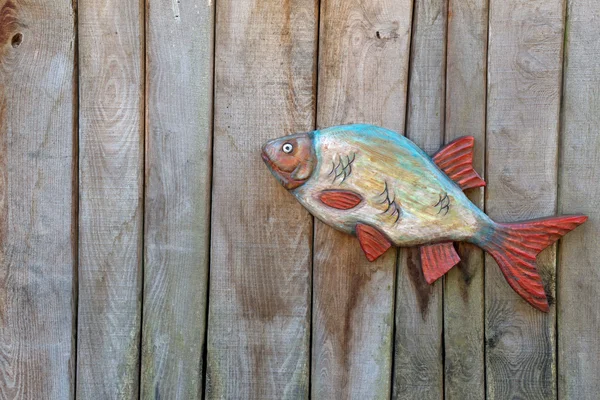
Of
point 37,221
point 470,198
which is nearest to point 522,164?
point 470,198

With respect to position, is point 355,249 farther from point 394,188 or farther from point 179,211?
point 179,211

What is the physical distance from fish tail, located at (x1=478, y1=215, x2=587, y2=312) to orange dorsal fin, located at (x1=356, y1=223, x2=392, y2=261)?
10.8 inches

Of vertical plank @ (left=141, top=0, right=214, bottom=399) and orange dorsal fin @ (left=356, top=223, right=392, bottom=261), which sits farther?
vertical plank @ (left=141, top=0, right=214, bottom=399)

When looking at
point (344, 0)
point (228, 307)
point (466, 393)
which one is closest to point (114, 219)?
point (228, 307)

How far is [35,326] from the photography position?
2.06 meters

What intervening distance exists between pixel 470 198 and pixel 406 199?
20cm

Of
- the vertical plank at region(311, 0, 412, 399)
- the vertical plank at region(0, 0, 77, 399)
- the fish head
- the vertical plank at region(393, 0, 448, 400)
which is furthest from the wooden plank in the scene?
the vertical plank at region(0, 0, 77, 399)

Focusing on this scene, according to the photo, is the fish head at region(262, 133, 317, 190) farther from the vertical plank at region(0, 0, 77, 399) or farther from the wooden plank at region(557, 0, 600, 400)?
the wooden plank at region(557, 0, 600, 400)

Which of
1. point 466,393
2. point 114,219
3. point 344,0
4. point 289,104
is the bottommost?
point 466,393

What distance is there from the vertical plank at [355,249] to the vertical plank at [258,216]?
0.04 m

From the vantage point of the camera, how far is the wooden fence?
2.01 meters

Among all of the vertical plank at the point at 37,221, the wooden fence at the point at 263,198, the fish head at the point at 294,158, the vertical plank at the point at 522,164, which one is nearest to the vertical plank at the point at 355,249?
the wooden fence at the point at 263,198

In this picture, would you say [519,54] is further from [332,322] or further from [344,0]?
[332,322]

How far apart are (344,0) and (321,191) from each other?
55 cm
